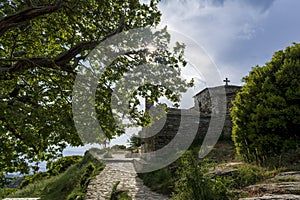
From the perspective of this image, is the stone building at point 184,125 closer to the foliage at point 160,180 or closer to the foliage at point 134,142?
the foliage at point 160,180

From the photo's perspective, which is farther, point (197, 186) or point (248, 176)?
point (248, 176)

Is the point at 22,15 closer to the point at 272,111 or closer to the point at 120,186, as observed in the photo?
the point at 120,186

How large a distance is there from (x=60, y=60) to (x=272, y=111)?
6208 mm

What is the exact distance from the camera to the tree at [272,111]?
7.02 metres

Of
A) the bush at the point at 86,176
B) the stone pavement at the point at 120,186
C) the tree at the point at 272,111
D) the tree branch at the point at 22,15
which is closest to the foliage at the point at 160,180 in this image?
the stone pavement at the point at 120,186

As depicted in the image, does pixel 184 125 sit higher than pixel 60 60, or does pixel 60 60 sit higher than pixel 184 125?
pixel 60 60

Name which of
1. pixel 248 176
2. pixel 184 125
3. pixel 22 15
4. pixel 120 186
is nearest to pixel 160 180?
pixel 120 186

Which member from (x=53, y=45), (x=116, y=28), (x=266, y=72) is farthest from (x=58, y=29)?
(x=266, y=72)

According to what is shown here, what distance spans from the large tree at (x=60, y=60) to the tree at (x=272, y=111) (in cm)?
261

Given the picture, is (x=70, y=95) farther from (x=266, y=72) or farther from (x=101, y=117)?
(x=266, y=72)

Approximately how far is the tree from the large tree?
→ 2.61m

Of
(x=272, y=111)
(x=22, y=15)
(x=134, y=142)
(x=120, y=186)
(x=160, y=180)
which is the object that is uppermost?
(x=22, y=15)

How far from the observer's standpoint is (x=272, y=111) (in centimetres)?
710

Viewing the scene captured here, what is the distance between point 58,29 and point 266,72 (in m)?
6.93
